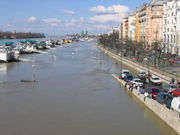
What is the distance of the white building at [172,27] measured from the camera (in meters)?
42.1

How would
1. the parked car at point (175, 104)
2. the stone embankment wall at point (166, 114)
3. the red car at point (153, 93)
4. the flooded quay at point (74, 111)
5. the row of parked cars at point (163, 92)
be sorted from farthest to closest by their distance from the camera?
1. the red car at point (153, 93)
2. the row of parked cars at point (163, 92)
3. the flooded quay at point (74, 111)
4. the parked car at point (175, 104)
5. the stone embankment wall at point (166, 114)

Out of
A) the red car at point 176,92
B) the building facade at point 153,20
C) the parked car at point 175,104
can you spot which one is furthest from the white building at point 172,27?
the parked car at point 175,104

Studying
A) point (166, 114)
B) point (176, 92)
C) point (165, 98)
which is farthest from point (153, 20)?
point (166, 114)

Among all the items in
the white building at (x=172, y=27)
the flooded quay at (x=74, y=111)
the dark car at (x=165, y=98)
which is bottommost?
the flooded quay at (x=74, y=111)

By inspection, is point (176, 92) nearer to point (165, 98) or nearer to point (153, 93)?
point (153, 93)

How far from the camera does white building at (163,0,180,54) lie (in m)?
42.1

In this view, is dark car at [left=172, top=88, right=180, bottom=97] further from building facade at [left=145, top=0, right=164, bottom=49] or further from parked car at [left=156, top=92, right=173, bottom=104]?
building facade at [left=145, top=0, right=164, bottom=49]

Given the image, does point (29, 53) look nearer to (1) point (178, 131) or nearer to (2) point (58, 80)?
(2) point (58, 80)

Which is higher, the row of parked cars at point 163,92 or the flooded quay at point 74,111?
the row of parked cars at point 163,92

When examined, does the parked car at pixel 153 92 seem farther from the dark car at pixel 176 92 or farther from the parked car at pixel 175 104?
the parked car at pixel 175 104

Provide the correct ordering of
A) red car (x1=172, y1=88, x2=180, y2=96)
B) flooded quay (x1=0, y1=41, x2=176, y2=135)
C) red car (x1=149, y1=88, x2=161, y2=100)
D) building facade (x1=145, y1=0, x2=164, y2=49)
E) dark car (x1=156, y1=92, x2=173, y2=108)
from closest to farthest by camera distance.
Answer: flooded quay (x1=0, y1=41, x2=176, y2=135), dark car (x1=156, y1=92, x2=173, y2=108), red car (x1=149, y1=88, x2=161, y2=100), red car (x1=172, y1=88, x2=180, y2=96), building facade (x1=145, y1=0, x2=164, y2=49)

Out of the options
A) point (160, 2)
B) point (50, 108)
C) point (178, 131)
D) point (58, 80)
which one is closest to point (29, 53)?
point (160, 2)

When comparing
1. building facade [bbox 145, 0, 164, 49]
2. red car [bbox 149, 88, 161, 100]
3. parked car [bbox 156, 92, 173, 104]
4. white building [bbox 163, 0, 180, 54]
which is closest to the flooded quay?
parked car [bbox 156, 92, 173, 104]

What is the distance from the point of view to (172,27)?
44.6 metres
